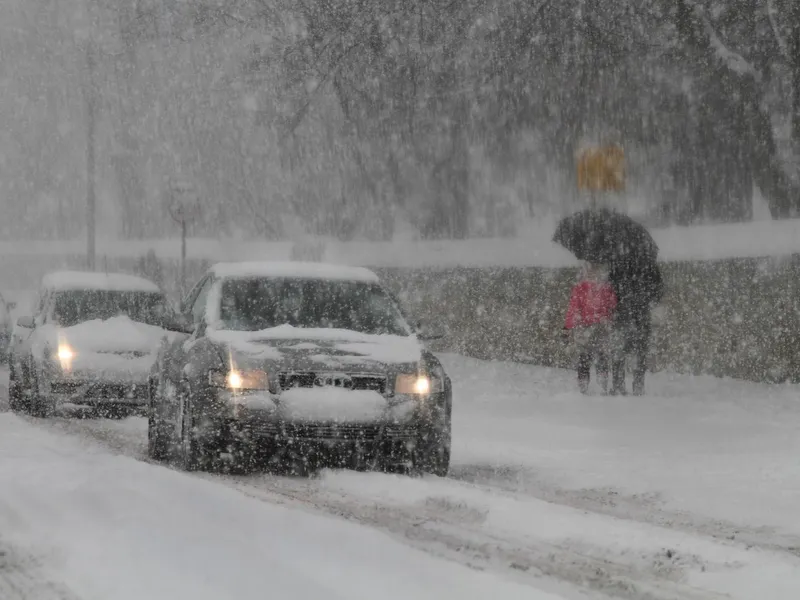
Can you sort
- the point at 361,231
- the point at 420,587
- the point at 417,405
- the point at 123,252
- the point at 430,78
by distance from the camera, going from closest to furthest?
the point at 420,587, the point at 417,405, the point at 430,78, the point at 361,231, the point at 123,252

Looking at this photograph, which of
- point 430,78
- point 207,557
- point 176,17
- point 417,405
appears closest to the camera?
point 207,557

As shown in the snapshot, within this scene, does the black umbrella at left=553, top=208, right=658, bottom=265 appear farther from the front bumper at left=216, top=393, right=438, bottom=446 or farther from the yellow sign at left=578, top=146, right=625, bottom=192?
the front bumper at left=216, top=393, right=438, bottom=446

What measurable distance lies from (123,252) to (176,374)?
37657mm

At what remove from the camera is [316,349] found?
1009 centimetres

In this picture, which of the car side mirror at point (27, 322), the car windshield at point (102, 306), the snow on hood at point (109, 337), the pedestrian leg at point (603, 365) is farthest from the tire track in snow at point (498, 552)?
the pedestrian leg at point (603, 365)

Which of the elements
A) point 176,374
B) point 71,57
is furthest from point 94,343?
point 71,57

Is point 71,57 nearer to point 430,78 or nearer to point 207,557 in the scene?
point 430,78

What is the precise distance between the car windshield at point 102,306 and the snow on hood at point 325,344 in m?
5.29

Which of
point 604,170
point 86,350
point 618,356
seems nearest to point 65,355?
point 86,350

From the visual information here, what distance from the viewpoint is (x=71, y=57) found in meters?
44.2

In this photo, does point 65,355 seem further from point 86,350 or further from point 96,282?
point 96,282

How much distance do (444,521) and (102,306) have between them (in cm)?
875

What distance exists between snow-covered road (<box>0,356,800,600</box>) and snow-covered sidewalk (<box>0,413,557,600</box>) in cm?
2

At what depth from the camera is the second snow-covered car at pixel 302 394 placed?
9.80 m
